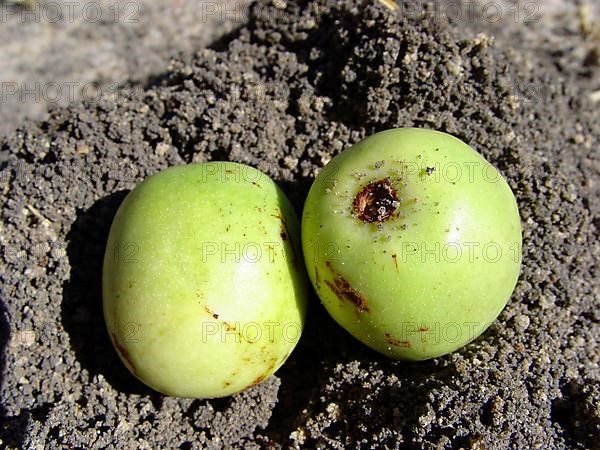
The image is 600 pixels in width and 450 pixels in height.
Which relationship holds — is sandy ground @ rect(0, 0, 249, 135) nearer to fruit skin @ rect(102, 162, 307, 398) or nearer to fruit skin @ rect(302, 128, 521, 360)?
fruit skin @ rect(102, 162, 307, 398)

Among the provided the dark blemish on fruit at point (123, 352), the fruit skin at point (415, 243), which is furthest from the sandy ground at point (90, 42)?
the fruit skin at point (415, 243)

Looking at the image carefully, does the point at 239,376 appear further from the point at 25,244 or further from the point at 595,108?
the point at 595,108

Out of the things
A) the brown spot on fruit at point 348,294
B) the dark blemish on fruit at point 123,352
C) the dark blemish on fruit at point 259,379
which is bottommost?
the dark blemish on fruit at point 259,379

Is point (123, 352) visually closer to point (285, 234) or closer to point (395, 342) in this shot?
point (285, 234)

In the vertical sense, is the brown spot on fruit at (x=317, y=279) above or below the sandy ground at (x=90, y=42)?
above

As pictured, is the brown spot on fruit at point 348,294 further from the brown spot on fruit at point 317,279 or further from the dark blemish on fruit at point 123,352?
the dark blemish on fruit at point 123,352

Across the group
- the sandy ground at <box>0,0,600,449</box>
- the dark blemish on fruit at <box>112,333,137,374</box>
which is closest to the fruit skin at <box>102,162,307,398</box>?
the dark blemish on fruit at <box>112,333,137,374</box>

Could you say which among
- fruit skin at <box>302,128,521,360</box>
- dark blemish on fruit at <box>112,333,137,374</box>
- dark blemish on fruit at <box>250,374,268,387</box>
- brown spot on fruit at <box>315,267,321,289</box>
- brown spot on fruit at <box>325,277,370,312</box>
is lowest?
dark blemish on fruit at <box>250,374,268,387</box>
